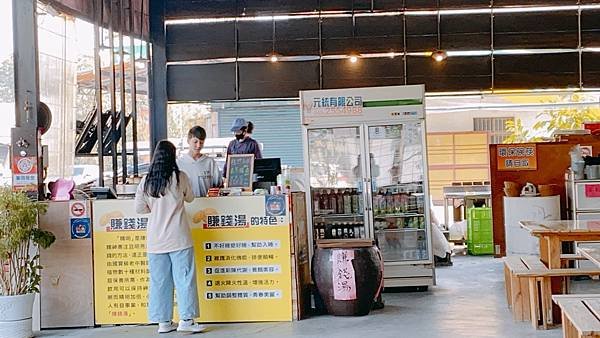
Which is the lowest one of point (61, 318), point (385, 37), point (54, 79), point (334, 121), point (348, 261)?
point (61, 318)

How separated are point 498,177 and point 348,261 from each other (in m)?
3.55

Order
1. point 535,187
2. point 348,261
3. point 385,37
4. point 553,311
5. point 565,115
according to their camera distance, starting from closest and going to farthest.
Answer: point 553,311
point 348,261
point 535,187
point 385,37
point 565,115

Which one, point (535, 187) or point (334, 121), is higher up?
point (334, 121)

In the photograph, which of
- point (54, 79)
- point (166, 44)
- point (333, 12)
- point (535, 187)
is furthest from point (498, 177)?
point (54, 79)

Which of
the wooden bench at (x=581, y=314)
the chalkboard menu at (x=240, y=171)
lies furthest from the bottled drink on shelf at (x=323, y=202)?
the wooden bench at (x=581, y=314)

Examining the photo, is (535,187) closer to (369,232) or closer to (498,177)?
(498,177)

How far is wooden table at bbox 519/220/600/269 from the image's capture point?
611cm

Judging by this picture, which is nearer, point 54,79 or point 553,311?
point 553,311

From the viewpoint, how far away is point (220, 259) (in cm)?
697

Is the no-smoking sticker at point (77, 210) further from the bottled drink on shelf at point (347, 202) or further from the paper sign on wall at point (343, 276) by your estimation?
the bottled drink on shelf at point (347, 202)

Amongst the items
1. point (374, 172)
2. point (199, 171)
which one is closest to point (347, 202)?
point (374, 172)

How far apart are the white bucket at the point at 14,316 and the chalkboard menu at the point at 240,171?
2097 millimetres

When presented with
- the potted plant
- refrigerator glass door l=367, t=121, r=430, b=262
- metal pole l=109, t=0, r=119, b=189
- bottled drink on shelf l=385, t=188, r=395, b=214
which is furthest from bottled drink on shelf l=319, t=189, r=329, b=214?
the potted plant

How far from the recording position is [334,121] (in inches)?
334
